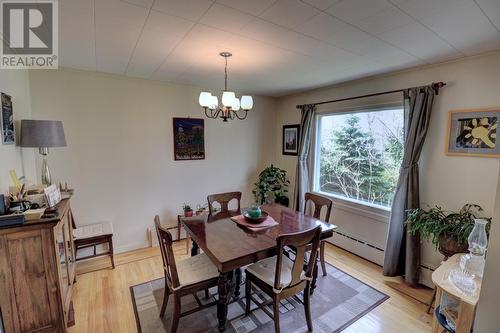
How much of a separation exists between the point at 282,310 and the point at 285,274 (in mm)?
503

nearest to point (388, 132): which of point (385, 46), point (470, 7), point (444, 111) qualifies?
point (444, 111)

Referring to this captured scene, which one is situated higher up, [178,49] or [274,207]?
[178,49]

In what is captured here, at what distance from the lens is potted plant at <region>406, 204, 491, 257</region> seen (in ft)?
6.70

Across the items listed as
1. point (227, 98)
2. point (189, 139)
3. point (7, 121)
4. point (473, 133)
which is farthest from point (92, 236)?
point (473, 133)

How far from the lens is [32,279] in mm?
1628

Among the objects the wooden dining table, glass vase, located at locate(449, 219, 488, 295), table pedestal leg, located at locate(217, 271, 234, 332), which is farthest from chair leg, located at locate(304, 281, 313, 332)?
glass vase, located at locate(449, 219, 488, 295)

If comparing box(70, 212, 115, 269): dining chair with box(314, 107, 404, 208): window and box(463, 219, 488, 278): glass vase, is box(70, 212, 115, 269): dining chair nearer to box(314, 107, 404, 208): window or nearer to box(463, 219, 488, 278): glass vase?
box(314, 107, 404, 208): window

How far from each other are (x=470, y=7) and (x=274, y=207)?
236 cm

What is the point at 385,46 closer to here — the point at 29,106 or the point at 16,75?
the point at 16,75

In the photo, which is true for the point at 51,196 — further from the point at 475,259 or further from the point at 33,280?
the point at 475,259

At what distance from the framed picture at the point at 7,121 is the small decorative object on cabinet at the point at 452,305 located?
→ 11.0ft

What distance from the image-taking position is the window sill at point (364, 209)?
291 centimetres

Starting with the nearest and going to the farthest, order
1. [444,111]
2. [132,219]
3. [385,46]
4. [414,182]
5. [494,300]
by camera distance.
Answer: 1. [494,300]
2. [385,46]
3. [444,111]
4. [414,182]
5. [132,219]

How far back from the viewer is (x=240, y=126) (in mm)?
4109
